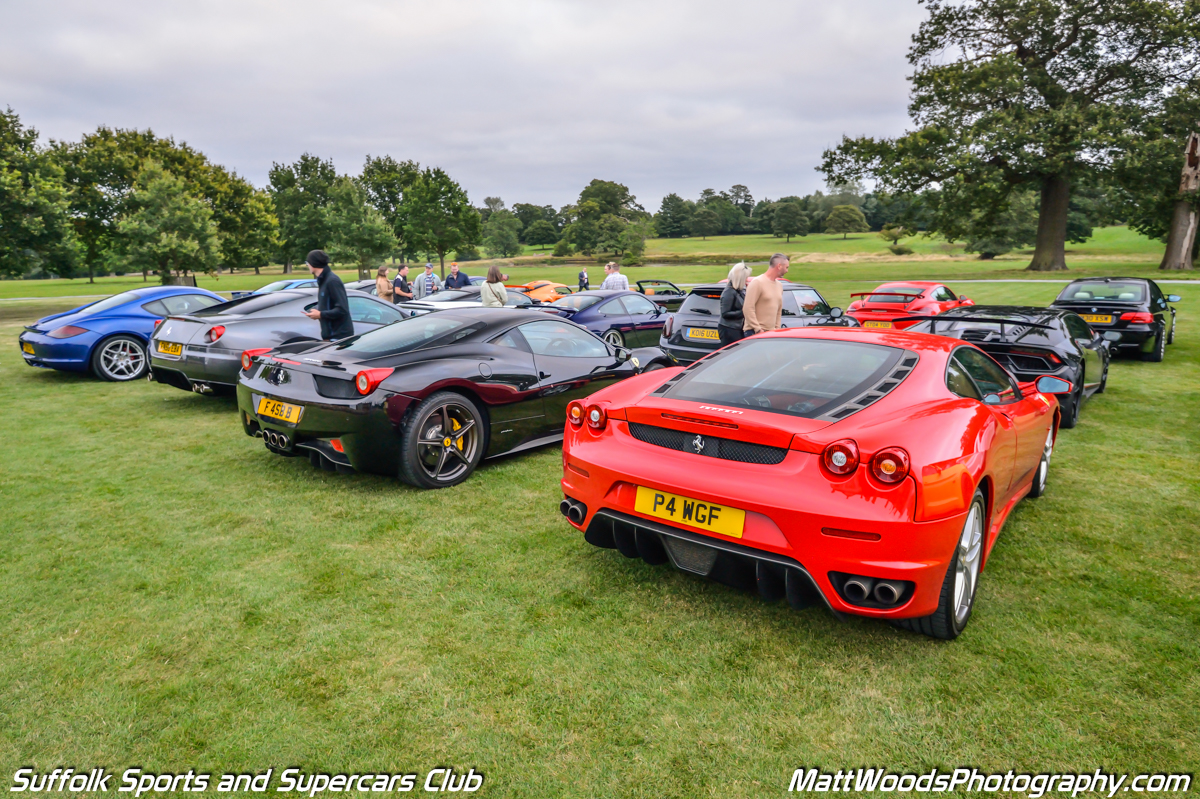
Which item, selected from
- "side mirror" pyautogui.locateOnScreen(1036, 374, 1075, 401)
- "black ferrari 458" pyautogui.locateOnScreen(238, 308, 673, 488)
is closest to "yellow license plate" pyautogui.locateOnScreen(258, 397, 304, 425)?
"black ferrari 458" pyautogui.locateOnScreen(238, 308, 673, 488)

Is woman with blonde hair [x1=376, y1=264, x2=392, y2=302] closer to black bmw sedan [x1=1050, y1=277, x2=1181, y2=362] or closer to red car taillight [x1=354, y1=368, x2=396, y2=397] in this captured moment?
red car taillight [x1=354, y1=368, x2=396, y2=397]

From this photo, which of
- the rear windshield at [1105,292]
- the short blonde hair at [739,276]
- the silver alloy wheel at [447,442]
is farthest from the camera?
the rear windshield at [1105,292]

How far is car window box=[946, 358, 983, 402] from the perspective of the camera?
3.51m

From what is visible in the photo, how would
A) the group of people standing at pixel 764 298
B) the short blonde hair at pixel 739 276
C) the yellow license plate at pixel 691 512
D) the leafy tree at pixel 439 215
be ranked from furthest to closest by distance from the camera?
1. the leafy tree at pixel 439 215
2. the short blonde hair at pixel 739 276
3. the group of people standing at pixel 764 298
4. the yellow license plate at pixel 691 512

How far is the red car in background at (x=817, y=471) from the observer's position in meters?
2.77

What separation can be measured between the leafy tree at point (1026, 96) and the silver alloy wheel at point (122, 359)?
108 feet

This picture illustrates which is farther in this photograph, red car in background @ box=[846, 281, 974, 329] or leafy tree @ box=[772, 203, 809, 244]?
leafy tree @ box=[772, 203, 809, 244]

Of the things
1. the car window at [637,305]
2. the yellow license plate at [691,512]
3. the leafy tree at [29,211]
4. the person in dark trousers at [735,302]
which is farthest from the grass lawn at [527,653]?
the leafy tree at [29,211]

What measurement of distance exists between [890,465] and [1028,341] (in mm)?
5507

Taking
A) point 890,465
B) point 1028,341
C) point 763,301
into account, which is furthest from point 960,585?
point 1028,341

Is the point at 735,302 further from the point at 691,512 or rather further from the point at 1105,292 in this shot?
the point at 1105,292

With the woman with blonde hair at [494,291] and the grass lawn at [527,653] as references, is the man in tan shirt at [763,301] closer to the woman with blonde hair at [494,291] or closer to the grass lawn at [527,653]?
the grass lawn at [527,653]

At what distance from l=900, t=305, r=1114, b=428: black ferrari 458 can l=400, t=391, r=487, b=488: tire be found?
479 centimetres

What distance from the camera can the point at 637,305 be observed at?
12898 mm
